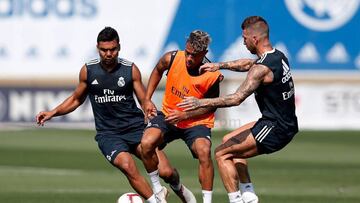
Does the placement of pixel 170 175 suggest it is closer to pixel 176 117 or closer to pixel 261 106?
pixel 176 117

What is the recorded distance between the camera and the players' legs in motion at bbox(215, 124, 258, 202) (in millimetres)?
13531

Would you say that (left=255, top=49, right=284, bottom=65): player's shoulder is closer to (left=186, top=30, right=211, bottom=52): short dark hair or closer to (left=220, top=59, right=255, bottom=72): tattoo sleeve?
(left=186, top=30, right=211, bottom=52): short dark hair

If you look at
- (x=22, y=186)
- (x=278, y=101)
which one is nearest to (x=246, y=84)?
(x=278, y=101)

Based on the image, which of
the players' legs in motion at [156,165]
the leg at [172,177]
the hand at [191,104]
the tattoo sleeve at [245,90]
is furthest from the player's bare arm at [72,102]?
the tattoo sleeve at [245,90]

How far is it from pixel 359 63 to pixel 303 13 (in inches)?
77.7

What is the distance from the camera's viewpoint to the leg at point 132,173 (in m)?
13.6

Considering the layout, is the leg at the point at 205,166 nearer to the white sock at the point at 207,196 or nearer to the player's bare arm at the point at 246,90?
the white sock at the point at 207,196

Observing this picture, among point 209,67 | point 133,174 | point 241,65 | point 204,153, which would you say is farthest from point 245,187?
point 241,65

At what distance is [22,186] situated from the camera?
693 inches

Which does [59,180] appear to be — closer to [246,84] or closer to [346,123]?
[246,84]

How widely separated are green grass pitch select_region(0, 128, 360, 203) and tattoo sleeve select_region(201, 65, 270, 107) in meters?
2.85

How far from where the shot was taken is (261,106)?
547 inches

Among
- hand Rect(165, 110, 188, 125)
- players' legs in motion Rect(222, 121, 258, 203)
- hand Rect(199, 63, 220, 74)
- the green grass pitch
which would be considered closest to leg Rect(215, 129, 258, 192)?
players' legs in motion Rect(222, 121, 258, 203)

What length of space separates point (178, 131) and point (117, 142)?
3.22ft
